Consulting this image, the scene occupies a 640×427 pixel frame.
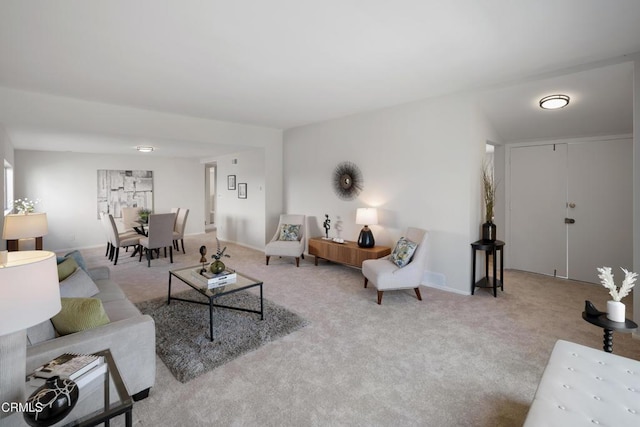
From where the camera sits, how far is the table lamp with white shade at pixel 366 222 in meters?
4.65

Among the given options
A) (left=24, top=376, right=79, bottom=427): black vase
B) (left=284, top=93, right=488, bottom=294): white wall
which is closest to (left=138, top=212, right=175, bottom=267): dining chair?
(left=284, top=93, right=488, bottom=294): white wall

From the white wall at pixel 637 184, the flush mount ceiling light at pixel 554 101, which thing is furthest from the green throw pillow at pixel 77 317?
the flush mount ceiling light at pixel 554 101

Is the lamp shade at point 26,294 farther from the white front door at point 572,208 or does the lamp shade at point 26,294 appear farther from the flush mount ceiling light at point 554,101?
the white front door at point 572,208

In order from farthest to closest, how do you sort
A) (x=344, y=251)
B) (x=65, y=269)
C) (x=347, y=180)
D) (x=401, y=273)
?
(x=347, y=180) → (x=344, y=251) → (x=401, y=273) → (x=65, y=269)

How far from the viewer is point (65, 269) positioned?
2562 mm

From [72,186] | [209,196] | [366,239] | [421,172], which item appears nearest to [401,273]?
[366,239]

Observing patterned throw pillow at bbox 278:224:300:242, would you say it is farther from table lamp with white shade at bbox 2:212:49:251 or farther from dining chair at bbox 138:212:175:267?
table lamp with white shade at bbox 2:212:49:251

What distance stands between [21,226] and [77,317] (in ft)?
8.31

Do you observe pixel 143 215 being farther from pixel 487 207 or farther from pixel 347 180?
pixel 487 207

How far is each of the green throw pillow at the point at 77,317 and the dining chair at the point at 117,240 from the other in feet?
13.3

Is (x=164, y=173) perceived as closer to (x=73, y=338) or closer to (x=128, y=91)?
(x=128, y=91)

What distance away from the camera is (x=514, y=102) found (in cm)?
384

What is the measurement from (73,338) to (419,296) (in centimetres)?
330

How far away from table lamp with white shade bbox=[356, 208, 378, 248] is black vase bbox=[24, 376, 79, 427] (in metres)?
3.79
